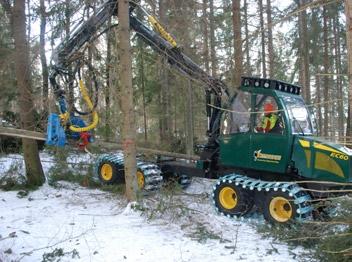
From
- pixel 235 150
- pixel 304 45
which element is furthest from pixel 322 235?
pixel 304 45

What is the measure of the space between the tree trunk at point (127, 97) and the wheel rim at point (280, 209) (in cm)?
264

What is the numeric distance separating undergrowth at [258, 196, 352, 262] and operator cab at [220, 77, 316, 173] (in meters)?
1.46

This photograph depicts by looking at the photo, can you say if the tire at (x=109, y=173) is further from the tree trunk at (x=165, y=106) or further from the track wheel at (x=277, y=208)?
the tree trunk at (x=165, y=106)

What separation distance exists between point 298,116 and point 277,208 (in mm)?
1916

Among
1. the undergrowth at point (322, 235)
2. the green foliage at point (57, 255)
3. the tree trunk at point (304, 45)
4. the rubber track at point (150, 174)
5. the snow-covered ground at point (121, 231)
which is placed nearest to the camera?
the undergrowth at point (322, 235)

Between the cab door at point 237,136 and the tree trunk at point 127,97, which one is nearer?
the tree trunk at point 127,97

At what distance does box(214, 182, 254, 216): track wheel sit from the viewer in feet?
27.0

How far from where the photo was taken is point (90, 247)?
20.5ft

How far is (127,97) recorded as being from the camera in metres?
8.25

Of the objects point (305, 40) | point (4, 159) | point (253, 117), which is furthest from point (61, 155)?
point (305, 40)

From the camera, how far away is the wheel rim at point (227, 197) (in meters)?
8.49

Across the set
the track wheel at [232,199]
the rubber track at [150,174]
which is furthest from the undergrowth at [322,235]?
the rubber track at [150,174]

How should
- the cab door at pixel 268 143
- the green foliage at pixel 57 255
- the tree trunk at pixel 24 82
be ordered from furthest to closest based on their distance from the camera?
the tree trunk at pixel 24 82, the cab door at pixel 268 143, the green foliage at pixel 57 255

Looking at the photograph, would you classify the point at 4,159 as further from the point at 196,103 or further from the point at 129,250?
the point at 196,103
